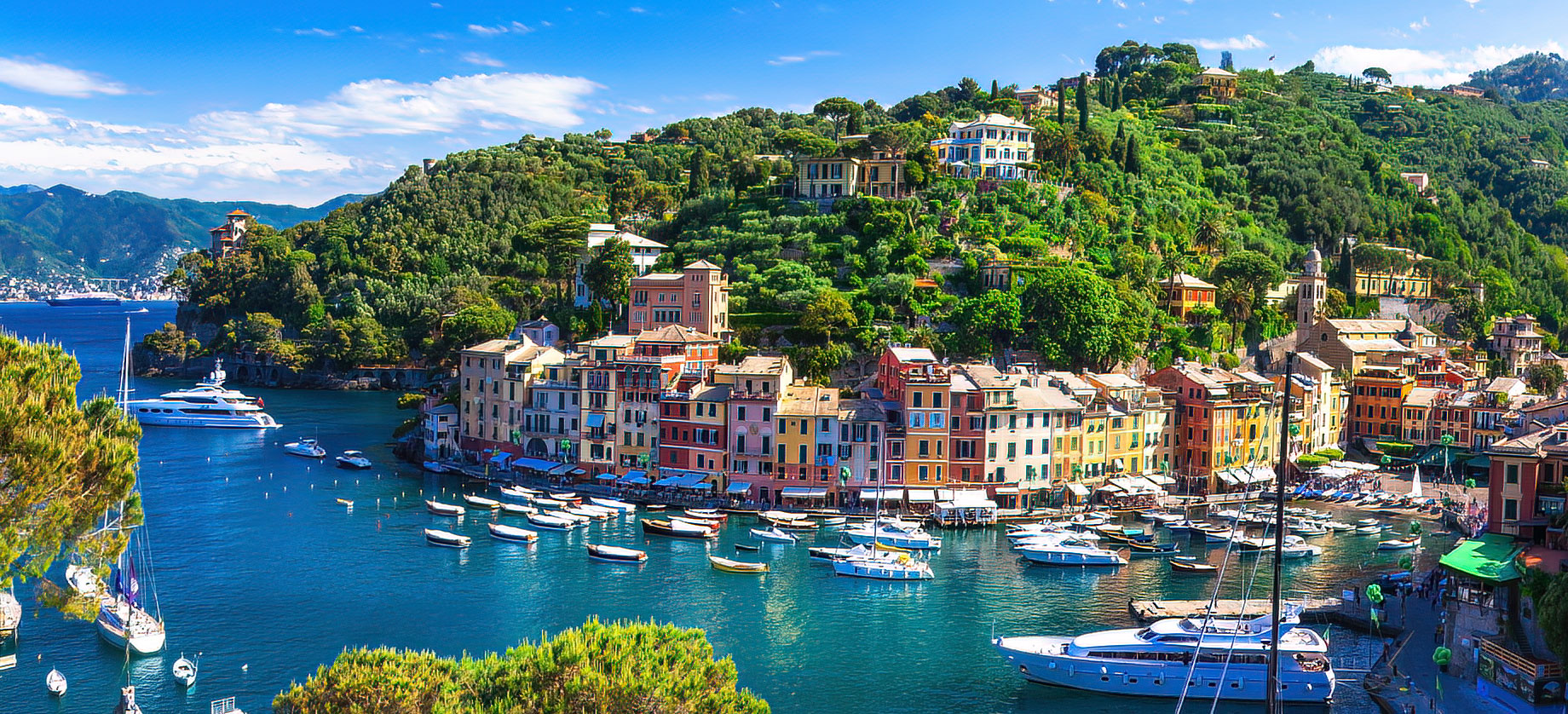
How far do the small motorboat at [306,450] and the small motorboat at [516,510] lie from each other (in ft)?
72.2

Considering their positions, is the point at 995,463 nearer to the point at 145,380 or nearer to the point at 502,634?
the point at 502,634

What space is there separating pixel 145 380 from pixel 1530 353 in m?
132

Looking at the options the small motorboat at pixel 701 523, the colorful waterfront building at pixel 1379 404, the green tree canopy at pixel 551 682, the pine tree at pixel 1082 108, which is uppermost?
the pine tree at pixel 1082 108

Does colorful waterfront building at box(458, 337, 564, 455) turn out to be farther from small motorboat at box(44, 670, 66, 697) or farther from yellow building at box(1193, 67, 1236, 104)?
yellow building at box(1193, 67, 1236, 104)

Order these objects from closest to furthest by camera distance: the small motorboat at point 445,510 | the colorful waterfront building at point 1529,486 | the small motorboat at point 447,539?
the colorful waterfront building at point 1529,486 → the small motorboat at point 447,539 → the small motorboat at point 445,510

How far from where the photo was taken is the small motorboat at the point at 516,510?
59.7 meters

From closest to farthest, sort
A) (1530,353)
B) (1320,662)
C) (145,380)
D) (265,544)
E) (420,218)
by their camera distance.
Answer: (1320,662) < (265,544) < (1530,353) < (145,380) < (420,218)

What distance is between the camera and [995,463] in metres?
62.0

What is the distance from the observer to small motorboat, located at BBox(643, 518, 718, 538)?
55750mm

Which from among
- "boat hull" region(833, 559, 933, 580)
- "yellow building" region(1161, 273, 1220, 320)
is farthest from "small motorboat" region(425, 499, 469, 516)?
"yellow building" region(1161, 273, 1220, 320)

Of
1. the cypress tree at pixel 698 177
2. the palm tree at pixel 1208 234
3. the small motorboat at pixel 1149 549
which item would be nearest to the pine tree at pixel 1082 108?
the palm tree at pixel 1208 234

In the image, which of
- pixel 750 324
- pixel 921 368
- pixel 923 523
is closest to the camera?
pixel 923 523

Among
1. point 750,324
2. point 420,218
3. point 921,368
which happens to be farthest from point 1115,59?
point 921,368

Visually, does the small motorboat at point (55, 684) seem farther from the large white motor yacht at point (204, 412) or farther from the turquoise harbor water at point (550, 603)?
the large white motor yacht at point (204, 412)
